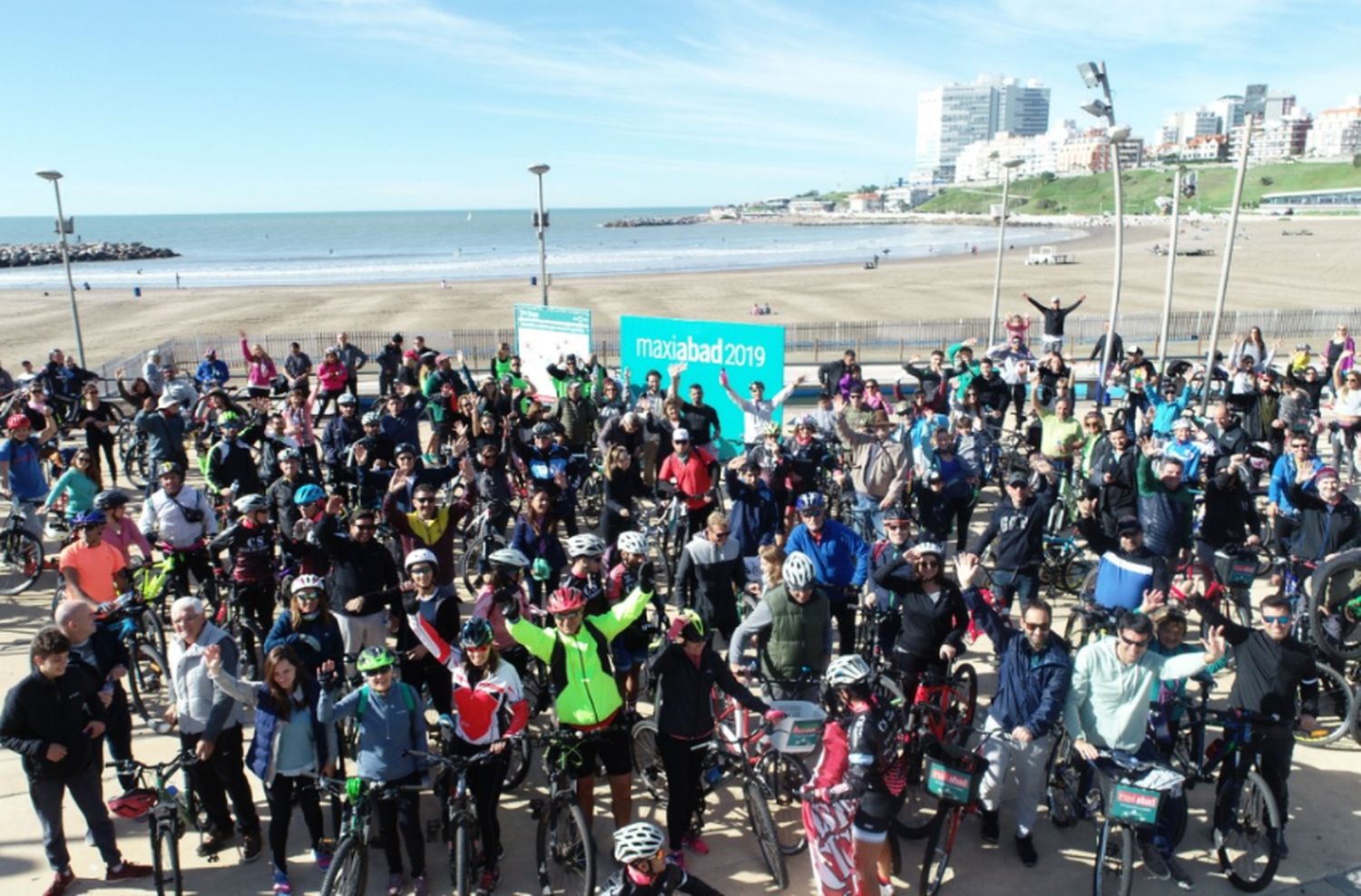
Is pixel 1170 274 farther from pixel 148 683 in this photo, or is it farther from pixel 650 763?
pixel 148 683

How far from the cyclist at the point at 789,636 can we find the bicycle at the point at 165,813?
3472 mm

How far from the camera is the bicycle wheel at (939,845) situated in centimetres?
540

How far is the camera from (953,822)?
5.42 m

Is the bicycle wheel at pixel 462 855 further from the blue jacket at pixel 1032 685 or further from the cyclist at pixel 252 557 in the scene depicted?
the cyclist at pixel 252 557

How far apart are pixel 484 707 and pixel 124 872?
8.57 ft

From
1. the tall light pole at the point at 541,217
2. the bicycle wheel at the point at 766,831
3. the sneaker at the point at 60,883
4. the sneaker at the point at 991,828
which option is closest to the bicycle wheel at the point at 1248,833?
the sneaker at the point at 991,828

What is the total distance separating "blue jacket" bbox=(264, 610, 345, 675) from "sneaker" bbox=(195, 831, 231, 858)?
1.24 m

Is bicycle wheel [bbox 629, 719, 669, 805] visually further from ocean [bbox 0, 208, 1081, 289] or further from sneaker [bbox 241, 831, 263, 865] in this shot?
ocean [bbox 0, 208, 1081, 289]

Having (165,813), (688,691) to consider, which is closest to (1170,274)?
(688,691)

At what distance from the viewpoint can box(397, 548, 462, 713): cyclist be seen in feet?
21.0

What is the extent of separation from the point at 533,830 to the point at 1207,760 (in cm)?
438

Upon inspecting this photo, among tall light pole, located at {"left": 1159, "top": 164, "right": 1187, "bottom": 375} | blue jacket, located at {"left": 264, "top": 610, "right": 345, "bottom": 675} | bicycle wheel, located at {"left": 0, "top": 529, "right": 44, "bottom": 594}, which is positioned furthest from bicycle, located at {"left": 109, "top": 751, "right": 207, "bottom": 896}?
tall light pole, located at {"left": 1159, "top": 164, "right": 1187, "bottom": 375}

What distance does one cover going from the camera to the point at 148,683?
7961mm

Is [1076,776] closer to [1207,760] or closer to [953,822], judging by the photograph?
[1207,760]
